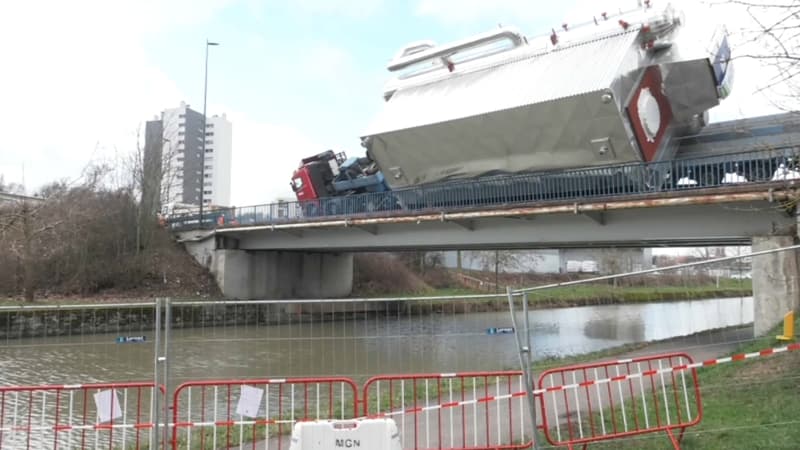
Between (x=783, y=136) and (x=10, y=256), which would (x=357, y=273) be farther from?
(x=783, y=136)

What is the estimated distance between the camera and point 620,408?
7137 mm

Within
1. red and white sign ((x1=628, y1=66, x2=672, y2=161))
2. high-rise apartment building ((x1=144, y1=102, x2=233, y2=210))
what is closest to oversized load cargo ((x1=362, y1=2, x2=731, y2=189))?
red and white sign ((x1=628, y1=66, x2=672, y2=161))

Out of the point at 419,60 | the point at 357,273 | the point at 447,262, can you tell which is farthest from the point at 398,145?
the point at 447,262

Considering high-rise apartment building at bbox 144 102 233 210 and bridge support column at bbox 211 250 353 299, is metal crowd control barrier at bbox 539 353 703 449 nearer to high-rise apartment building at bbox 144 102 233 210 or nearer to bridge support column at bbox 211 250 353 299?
bridge support column at bbox 211 250 353 299

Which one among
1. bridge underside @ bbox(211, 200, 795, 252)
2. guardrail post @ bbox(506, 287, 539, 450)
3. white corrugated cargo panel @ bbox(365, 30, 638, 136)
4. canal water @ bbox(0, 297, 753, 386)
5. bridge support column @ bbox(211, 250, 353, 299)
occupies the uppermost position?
white corrugated cargo panel @ bbox(365, 30, 638, 136)

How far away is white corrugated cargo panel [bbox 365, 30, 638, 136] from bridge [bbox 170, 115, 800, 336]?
2.70 meters

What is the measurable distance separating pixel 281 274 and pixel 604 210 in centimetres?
2284

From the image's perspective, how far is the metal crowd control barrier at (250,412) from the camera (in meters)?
5.52

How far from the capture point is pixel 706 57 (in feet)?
54.2

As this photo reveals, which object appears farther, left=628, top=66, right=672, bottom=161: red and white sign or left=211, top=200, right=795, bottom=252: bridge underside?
left=628, top=66, right=672, bottom=161: red and white sign

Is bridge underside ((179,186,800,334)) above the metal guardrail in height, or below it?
below

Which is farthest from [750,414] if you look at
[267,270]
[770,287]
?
[267,270]

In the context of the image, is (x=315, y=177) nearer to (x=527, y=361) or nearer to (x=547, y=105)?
(x=547, y=105)

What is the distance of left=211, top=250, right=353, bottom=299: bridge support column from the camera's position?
32.3 meters
